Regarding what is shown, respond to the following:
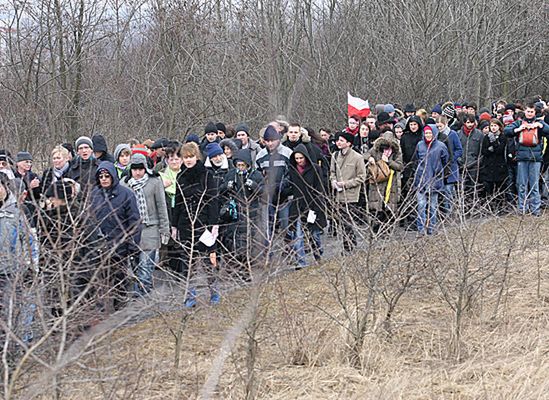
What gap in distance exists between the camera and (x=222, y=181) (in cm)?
969

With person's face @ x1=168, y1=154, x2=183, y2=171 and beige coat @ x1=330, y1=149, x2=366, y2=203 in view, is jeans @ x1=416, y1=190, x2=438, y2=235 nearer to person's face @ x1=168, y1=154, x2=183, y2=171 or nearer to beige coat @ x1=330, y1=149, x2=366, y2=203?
beige coat @ x1=330, y1=149, x2=366, y2=203

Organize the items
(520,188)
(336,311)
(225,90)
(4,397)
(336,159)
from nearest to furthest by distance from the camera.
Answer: (4,397)
(336,311)
(336,159)
(520,188)
(225,90)

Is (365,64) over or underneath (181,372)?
over

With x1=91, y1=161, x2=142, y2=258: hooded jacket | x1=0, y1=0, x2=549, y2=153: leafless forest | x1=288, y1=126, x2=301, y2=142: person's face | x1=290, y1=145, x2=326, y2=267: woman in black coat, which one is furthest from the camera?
x1=0, y1=0, x2=549, y2=153: leafless forest

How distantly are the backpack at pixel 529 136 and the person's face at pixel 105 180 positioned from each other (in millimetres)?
7359

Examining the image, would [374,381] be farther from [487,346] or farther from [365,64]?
[365,64]

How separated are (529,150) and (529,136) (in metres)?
0.27

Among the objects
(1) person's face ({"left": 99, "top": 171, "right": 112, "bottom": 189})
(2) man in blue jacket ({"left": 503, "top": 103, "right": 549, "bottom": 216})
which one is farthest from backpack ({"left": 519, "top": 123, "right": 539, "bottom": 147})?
(1) person's face ({"left": 99, "top": 171, "right": 112, "bottom": 189})

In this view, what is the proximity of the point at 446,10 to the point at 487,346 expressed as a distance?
16.4 meters

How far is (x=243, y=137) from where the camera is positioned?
1177cm

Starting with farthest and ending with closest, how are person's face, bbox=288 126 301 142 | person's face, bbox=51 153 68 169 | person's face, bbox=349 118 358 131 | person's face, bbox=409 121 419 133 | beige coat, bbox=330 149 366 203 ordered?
person's face, bbox=349 118 358 131
person's face, bbox=409 121 419 133
beige coat, bbox=330 149 366 203
person's face, bbox=288 126 301 142
person's face, bbox=51 153 68 169

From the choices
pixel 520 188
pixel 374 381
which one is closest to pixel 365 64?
pixel 520 188

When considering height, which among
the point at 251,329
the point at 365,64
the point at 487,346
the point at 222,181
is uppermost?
the point at 365,64

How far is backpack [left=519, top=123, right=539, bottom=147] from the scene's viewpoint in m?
13.0
